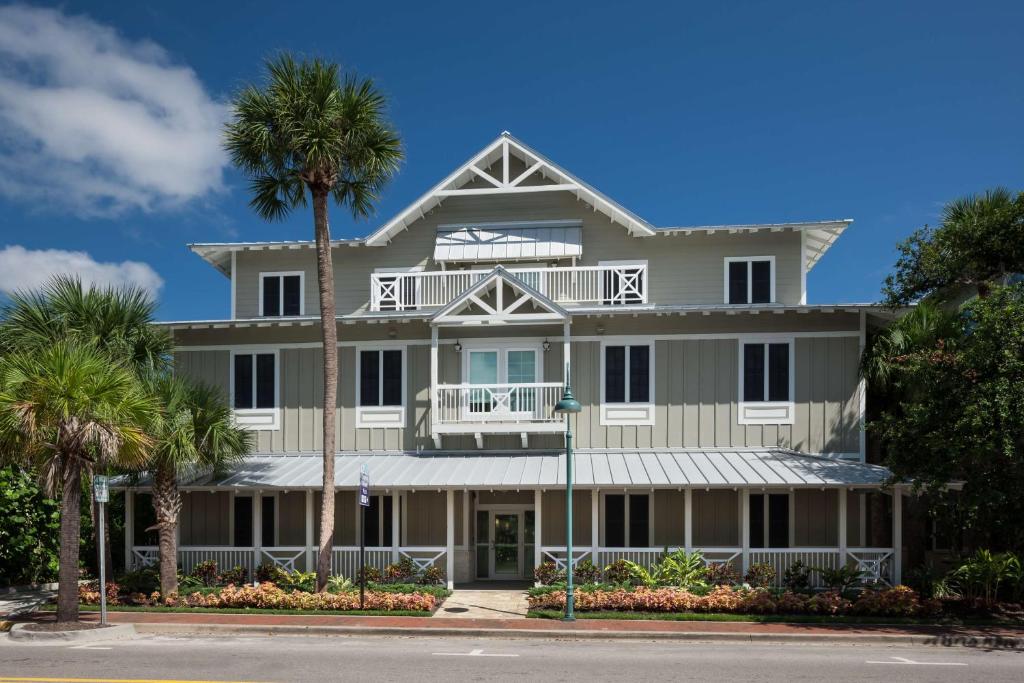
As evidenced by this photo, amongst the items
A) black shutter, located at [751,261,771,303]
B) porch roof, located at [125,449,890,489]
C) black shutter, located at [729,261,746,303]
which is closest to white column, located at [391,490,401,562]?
porch roof, located at [125,449,890,489]

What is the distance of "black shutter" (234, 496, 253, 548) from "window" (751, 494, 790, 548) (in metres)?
13.3

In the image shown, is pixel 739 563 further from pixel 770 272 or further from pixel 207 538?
pixel 207 538

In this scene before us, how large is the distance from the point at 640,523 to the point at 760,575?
3.41m

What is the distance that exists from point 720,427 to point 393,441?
8.75 m

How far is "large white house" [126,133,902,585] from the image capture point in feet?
65.9

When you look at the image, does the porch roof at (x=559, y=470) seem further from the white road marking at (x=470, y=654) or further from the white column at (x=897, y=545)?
the white road marking at (x=470, y=654)

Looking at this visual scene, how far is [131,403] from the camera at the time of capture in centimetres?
1537

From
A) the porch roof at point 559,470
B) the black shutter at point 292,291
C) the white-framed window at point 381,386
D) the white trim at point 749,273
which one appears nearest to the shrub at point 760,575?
the porch roof at point 559,470

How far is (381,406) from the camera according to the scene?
73.0 ft

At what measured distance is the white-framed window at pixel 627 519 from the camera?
21.0 meters

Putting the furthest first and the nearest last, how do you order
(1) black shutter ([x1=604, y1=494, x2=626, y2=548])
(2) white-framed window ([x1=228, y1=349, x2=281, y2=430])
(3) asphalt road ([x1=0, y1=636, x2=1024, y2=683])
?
(2) white-framed window ([x1=228, y1=349, x2=281, y2=430]) → (1) black shutter ([x1=604, y1=494, x2=626, y2=548]) → (3) asphalt road ([x1=0, y1=636, x2=1024, y2=683])

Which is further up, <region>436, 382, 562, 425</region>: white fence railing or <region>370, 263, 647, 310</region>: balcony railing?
<region>370, 263, 647, 310</region>: balcony railing

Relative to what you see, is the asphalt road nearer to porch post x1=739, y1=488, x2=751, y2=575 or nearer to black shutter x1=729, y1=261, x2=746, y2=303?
porch post x1=739, y1=488, x2=751, y2=575

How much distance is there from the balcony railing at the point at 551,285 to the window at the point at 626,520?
532 centimetres
